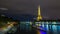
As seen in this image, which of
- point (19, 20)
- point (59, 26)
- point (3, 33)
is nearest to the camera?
point (3, 33)

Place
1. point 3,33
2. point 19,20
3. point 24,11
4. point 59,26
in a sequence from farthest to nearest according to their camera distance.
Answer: point 24,11, point 59,26, point 19,20, point 3,33

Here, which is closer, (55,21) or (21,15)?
(21,15)

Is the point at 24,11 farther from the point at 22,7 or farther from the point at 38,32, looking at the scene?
the point at 38,32

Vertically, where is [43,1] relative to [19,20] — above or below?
above

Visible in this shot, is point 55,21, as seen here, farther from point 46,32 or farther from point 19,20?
point 19,20

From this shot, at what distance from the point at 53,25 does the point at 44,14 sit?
61 cm

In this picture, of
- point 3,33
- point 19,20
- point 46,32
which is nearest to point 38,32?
point 46,32

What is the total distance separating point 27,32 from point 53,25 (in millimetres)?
791

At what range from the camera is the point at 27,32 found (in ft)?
13.6

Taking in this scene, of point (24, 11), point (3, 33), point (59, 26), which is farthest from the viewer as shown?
point (24, 11)

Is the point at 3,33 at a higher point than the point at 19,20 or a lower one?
lower

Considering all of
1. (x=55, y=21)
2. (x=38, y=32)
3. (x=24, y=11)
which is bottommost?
(x=38, y=32)

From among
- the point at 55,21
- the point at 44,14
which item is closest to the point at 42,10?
the point at 44,14

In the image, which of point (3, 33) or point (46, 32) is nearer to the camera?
point (3, 33)
